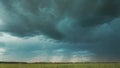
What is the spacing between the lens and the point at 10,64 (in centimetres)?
3562

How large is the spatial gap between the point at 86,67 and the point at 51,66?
4639 millimetres

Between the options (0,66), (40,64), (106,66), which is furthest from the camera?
(106,66)

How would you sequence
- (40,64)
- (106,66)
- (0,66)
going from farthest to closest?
(106,66)
(40,64)
(0,66)

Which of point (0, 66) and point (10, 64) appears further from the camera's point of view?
point (10, 64)

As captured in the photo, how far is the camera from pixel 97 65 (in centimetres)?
3853

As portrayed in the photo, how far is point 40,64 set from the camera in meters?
35.6

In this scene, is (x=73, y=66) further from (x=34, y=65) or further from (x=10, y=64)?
(x=10, y=64)

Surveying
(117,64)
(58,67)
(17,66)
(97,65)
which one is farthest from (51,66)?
(117,64)

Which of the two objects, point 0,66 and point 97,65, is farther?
point 97,65

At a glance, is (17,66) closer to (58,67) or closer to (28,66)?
(28,66)

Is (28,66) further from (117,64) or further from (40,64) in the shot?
(117,64)

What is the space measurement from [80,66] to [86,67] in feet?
2.63

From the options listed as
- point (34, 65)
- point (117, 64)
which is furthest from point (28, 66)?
point (117, 64)

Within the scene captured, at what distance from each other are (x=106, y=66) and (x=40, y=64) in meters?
8.95
